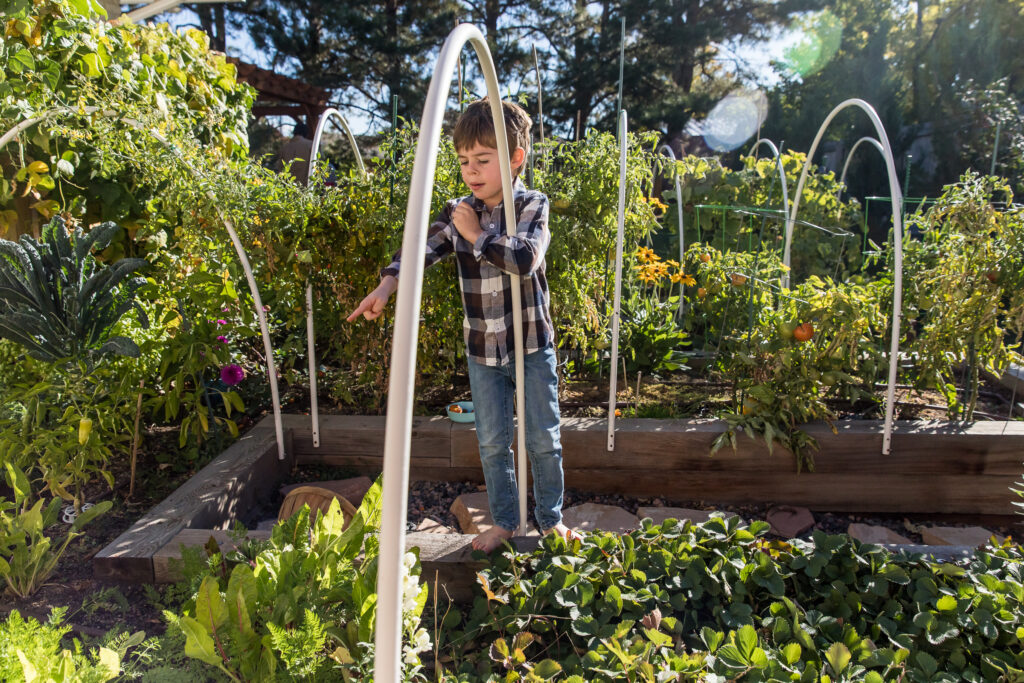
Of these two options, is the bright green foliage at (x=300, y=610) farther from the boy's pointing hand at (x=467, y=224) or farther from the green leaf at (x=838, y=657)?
the green leaf at (x=838, y=657)

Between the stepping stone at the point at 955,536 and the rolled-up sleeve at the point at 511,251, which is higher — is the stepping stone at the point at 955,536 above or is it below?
below

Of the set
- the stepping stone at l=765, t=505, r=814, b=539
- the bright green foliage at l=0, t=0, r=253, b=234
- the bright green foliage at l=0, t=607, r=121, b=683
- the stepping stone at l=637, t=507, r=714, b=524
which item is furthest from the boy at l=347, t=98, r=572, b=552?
the bright green foliage at l=0, t=0, r=253, b=234

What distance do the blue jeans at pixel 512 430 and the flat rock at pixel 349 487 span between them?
0.76m

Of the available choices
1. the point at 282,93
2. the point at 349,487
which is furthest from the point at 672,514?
the point at 282,93

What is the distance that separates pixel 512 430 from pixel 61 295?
58.2 inches

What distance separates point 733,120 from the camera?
9.87 meters

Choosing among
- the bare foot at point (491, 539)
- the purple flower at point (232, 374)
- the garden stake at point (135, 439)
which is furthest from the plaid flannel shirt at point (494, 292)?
the purple flower at point (232, 374)

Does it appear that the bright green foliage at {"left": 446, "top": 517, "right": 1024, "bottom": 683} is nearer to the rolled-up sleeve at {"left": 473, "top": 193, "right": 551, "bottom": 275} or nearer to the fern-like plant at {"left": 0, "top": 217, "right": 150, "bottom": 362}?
the rolled-up sleeve at {"left": 473, "top": 193, "right": 551, "bottom": 275}

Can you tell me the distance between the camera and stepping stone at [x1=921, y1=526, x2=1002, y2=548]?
7.59 ft

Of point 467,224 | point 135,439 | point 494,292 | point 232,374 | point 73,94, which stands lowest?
point 135,439

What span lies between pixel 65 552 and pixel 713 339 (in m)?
3.41

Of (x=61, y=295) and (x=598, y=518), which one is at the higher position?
(x=61, y=295)

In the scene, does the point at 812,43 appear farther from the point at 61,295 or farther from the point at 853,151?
the point at 61,295

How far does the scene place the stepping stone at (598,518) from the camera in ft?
7.75
